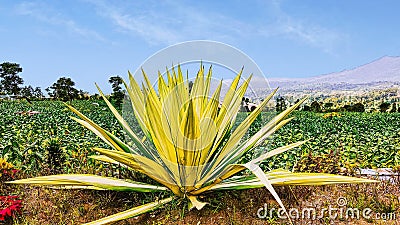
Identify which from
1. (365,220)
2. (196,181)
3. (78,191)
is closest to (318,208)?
(365,220)

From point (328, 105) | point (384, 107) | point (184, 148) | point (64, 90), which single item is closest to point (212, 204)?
point (184, 148)

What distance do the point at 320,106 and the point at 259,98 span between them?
62.5 ft

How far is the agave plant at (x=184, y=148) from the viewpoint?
359 cm

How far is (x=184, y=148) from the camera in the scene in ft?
11.8

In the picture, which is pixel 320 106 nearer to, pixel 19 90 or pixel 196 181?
pixel 196 181

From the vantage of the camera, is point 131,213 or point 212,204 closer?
point 131,213

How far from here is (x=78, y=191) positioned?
4.33m

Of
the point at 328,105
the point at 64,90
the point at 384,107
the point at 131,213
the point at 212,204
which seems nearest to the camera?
the point at 131,213

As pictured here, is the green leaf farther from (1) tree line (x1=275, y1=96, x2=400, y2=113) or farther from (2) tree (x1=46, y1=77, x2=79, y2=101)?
(2) tree (x1=46, y1=77, x2=79, y2=101)

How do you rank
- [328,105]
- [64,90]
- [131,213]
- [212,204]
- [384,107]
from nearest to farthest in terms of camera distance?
[131,213] < [212,204] < [328,105] < [384,107] < [64,90]

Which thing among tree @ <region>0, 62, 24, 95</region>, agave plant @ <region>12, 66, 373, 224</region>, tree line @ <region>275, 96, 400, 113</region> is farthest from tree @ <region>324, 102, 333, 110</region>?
tree @ <region>0, 62, 24, 95</region>

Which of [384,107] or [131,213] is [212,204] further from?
[384,107]

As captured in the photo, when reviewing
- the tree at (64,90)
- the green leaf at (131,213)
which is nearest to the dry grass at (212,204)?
the green leaf at (131,213)

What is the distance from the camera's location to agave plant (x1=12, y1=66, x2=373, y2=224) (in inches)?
141
